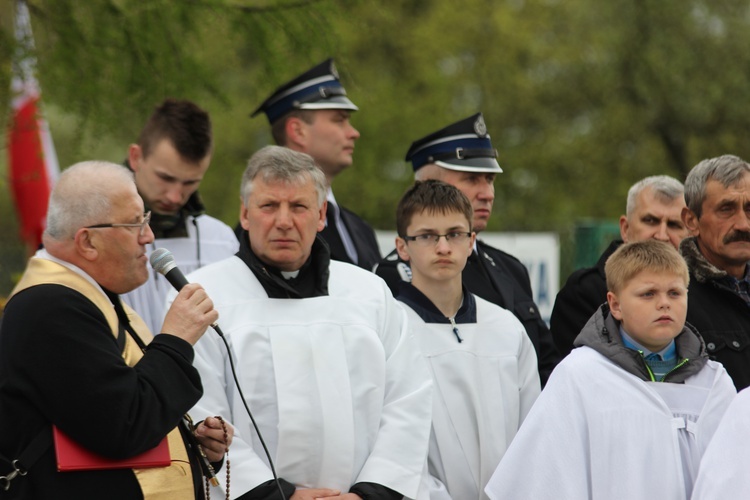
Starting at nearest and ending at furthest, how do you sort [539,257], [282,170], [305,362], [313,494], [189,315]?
1. [189,315]
2. [313,494]
3. [305,362]
4. [282,170]
5. [539,257]

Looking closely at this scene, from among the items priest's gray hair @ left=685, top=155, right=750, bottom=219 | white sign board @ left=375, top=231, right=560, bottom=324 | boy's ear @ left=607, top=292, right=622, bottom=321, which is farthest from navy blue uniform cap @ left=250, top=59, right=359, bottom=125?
white sign board @ left=375, top=231, right=560, bottom=324

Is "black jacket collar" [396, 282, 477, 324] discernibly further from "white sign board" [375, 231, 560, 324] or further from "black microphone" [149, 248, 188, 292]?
"white sign board" [375, 231, 560, 324]

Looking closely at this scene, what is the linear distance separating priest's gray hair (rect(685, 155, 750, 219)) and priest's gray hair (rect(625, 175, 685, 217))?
612 mm

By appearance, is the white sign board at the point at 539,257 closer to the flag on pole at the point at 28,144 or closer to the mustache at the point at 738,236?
the flag on pole at the point at 28,144

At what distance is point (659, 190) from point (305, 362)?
101 inches

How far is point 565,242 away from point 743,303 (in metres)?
7.37

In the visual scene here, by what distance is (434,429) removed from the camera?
514cm

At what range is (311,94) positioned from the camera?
6.91 m

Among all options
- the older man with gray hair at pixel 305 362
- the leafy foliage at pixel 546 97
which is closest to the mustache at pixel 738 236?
the older man with gray hair at pixel 305 362

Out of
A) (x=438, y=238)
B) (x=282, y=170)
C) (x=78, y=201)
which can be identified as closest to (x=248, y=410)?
(x=78, y=201)

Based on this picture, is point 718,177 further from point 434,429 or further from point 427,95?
point 427,95

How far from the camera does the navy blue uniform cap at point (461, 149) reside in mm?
6441

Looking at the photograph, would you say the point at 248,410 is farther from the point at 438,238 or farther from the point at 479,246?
the point at 479,246

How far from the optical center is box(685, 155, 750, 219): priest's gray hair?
5566 mm
